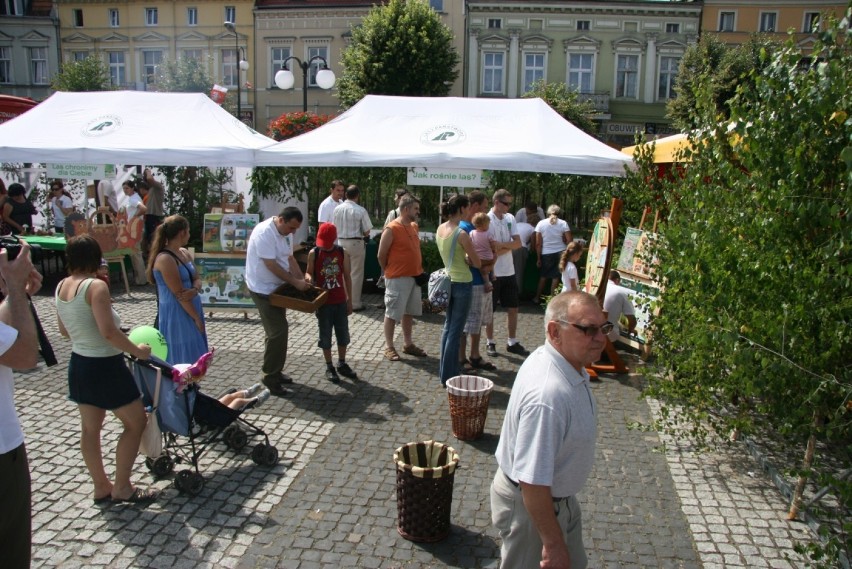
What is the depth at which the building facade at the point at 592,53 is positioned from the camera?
36.9 metres

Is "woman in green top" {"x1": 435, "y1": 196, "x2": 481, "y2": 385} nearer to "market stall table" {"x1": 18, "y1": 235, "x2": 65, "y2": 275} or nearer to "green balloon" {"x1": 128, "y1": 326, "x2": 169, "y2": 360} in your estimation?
"green balloon" {"x1": 128, "y1": 326, "x2": 169, "y2": 360}

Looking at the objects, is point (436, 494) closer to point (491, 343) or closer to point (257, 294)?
point (257, 294)

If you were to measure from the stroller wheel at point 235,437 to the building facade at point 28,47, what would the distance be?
4730 cm

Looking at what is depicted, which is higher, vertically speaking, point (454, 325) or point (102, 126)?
point (102, 126)

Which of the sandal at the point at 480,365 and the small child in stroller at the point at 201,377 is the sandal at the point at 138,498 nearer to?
the small child in stroller at the point at 201,377

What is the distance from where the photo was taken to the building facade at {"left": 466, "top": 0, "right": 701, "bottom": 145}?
3694 cm

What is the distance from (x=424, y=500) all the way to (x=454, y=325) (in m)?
2.68

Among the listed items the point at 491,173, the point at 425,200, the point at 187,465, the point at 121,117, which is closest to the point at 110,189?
the point at 121,117

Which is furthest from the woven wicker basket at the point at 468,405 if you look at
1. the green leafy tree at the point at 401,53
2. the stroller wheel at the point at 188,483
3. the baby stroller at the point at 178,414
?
the green leafy tree at the point at 401,53

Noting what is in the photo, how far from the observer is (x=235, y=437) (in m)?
→ 5.15

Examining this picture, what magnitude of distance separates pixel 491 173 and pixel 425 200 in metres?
1.58

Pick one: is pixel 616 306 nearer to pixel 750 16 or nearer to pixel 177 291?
pixel 177 291

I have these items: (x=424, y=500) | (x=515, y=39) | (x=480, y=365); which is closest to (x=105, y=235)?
(x=480, y=365)

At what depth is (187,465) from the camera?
496cm
